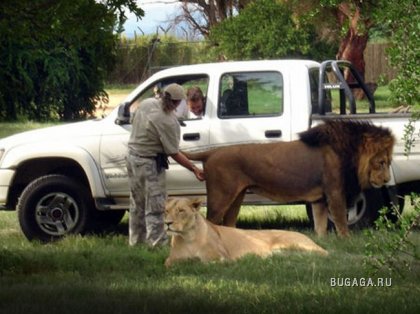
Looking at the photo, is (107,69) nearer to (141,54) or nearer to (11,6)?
(141,54)

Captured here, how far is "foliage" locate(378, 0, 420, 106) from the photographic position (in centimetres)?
770

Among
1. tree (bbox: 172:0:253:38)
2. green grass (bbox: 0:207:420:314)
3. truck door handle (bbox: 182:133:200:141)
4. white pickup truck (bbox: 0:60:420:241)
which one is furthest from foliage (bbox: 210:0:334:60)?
green grass (bbox: 0:207:420:314)

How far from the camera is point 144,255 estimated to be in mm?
11344

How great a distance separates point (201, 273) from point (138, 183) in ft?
6.67

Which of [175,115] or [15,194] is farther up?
[175,115]

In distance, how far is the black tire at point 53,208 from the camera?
1325 cm

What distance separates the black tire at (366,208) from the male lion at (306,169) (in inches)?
19.0

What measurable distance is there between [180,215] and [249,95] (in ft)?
9.06

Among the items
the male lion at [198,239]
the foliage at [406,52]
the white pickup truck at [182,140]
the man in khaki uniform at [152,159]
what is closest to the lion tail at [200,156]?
the man in khaki uniform at [152,159]

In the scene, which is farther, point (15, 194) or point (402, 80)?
point (15, 194)

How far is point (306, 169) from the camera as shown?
12414 millimetres

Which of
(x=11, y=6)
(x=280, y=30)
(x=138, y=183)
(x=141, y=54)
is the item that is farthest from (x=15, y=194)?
(x=141, y=54)

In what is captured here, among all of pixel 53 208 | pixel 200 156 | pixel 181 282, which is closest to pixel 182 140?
pixel 200 156

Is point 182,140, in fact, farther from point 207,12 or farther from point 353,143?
point 207,12
